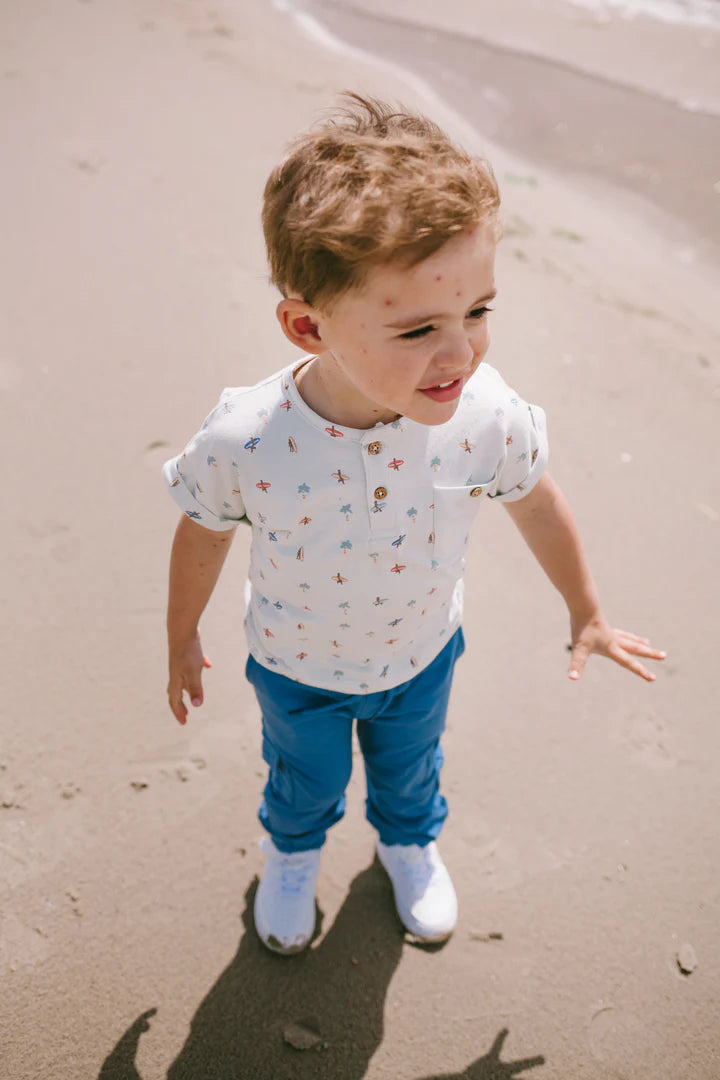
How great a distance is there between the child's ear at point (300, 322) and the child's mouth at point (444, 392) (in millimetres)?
200

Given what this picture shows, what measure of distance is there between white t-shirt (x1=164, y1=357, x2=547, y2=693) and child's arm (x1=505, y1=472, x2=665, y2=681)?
0.28 ft

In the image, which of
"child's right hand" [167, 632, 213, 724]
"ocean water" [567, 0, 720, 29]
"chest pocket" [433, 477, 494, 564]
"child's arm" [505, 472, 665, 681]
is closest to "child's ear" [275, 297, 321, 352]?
"chest pocket" [433, 477, 494, 564]

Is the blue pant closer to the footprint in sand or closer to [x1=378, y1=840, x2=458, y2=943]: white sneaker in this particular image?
[x1=378, y1=840, x2=458, y2=943]: white sneaker

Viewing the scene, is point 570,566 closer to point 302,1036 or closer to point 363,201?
point 363,201

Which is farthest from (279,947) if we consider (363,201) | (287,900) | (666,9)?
(666,9)

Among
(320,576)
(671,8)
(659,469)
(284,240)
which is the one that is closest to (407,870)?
(320,576)

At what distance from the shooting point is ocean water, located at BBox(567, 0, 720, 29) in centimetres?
830

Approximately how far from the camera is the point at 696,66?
724 centimetres

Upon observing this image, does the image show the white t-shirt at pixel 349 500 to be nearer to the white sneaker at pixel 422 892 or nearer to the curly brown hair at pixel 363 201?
the curly brown hair at pixel 363 201

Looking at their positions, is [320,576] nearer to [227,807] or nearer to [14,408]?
[227,807]

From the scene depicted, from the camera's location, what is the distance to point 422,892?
2.10 meters

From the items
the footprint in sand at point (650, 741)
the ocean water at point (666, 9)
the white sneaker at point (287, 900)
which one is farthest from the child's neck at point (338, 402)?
the ocean water at point (666, 9)

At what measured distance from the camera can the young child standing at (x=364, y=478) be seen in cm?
124

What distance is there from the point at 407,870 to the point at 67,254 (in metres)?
3.19
